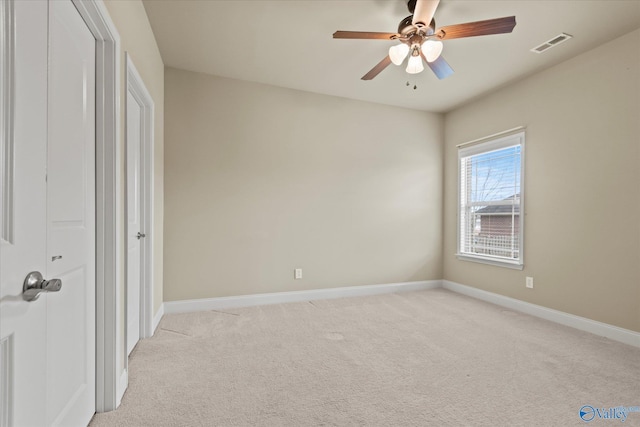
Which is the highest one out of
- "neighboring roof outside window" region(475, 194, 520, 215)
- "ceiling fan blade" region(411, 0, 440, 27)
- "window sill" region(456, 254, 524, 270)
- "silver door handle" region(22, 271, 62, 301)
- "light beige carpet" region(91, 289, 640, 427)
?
"ceiling fan blade" region(411, 0, 440, 27)

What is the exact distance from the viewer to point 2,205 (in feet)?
2.83

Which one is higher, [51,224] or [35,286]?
[51,224]

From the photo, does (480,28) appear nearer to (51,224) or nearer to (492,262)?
(51,224)

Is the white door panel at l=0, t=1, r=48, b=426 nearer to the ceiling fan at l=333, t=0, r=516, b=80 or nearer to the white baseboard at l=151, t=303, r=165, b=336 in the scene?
the ceiling fan at l=333, t=0, r=516, b=80

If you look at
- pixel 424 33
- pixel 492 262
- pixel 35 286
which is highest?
pixel 424 33

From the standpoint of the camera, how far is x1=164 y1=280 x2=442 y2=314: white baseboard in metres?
3.40

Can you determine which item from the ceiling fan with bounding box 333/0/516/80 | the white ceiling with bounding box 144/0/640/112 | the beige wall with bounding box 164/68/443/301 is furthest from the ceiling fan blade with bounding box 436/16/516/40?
the beige wall with bounding box 164/68/443/301

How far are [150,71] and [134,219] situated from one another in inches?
50.9

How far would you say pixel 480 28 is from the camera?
203 centimetres

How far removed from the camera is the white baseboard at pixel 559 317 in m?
2.66

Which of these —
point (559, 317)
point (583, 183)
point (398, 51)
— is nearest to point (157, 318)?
point (398, 51)

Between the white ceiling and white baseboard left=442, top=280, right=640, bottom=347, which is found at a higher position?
the white ceiling

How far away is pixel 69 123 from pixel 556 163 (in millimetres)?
4060

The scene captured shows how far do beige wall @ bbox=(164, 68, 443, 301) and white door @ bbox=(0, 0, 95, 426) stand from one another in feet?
6.09
